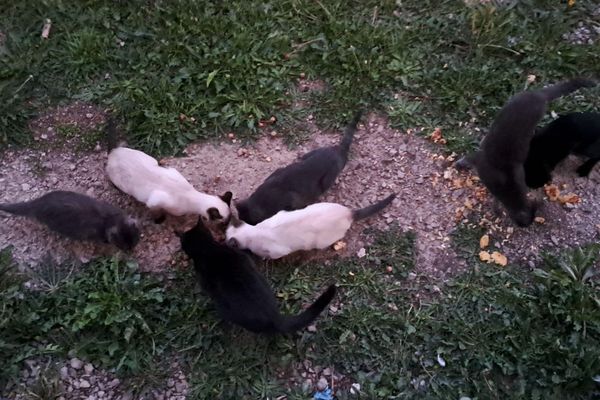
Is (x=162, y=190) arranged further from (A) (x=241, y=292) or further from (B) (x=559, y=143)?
(B) (x=559, y=143)

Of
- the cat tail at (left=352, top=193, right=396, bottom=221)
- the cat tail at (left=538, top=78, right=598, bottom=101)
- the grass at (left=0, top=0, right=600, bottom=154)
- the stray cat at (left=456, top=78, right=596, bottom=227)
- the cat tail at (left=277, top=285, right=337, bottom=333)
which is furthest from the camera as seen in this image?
the grass at (left=0, top=0, right=600, bottom=154)

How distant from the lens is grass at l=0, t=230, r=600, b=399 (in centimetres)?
428

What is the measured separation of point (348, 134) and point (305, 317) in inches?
66.5

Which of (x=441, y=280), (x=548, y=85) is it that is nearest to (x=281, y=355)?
(x=441, y=280)

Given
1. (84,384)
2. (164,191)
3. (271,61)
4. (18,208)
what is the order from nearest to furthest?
(84,384), (164,191), (18,208), (271,61)

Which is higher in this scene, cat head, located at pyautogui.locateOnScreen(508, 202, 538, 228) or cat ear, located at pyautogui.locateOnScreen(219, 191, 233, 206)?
cat ear, located at pyautogui.locateOnScreen(219, 191, 233, 206)

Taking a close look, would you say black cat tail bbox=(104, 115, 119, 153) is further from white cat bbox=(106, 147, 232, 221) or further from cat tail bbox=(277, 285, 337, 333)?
cat tail bbox=(277, 285, 337, 333)

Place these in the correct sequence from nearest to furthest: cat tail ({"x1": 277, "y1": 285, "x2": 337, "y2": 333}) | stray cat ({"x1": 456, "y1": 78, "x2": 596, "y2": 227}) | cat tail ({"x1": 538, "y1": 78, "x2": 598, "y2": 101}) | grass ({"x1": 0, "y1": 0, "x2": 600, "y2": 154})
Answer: cat tail ({"x1": 277, "y1": 285, "x2": 337, "y2": 333})
stray cat ({"x1": 456, "y1": 78, "x2": 596, "y2": 227})
cat tail ({"x1": 538, "y1": 78, "x2": 598, "y2": 101})
grass ({"x1": 0, "y1": 0, "x2": 600, "y2": 154})

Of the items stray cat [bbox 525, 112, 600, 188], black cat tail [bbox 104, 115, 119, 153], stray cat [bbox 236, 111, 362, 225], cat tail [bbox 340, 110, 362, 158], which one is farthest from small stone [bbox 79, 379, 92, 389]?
stray cat [bbox 525, 112, 600, 188]

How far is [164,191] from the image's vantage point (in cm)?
459

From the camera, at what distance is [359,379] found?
430 centimetres

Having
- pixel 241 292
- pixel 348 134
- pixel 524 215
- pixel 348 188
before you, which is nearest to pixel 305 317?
pixel 241 292

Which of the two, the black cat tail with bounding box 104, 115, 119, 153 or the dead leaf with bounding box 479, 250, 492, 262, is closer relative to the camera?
the dead leaf with bounding box 479, 250, 492, 262

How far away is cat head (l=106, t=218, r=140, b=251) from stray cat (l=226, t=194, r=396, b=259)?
2.25 feet
